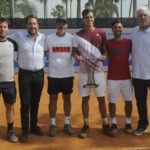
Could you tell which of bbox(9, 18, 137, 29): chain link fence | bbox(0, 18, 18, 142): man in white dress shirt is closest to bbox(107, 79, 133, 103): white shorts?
bbox(0, 18, 18, 142): man in white dress shirt

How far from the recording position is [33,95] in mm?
4129

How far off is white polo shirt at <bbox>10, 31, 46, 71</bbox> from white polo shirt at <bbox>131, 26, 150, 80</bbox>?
154 centimetres

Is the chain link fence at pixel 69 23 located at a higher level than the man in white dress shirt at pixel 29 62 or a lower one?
higher

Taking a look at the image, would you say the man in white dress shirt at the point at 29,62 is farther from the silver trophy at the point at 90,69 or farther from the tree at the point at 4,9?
the tree at the point at 4,9

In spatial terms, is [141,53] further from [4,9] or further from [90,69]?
[4,9]

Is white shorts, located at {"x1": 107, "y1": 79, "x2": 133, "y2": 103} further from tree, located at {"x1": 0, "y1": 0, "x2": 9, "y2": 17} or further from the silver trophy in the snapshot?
tree, located at {"x1": 0, "y1": 0, "x2": 9, "y2": 17}

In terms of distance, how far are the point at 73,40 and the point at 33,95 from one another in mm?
1145

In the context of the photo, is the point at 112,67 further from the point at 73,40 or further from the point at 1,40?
the point at 1,40

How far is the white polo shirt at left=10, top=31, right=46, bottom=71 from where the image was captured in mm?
3855

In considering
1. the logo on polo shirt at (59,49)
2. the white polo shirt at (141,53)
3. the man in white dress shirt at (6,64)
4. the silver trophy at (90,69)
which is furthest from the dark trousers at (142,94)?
the man in white dress shirt at (6,64)

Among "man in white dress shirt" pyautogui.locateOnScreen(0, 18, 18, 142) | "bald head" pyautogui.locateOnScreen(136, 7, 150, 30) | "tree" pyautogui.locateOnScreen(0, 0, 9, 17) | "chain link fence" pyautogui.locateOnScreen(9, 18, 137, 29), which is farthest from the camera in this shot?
"tree" pyautogui.locateOnScreen(0, 0, 9, 17)

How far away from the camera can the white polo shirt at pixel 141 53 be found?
3865 millimetres

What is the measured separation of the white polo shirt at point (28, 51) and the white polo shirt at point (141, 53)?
1540mm

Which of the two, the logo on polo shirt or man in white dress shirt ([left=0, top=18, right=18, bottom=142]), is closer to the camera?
man in white dress shirt ([left=0, top=18, right=18, bottom=142])
